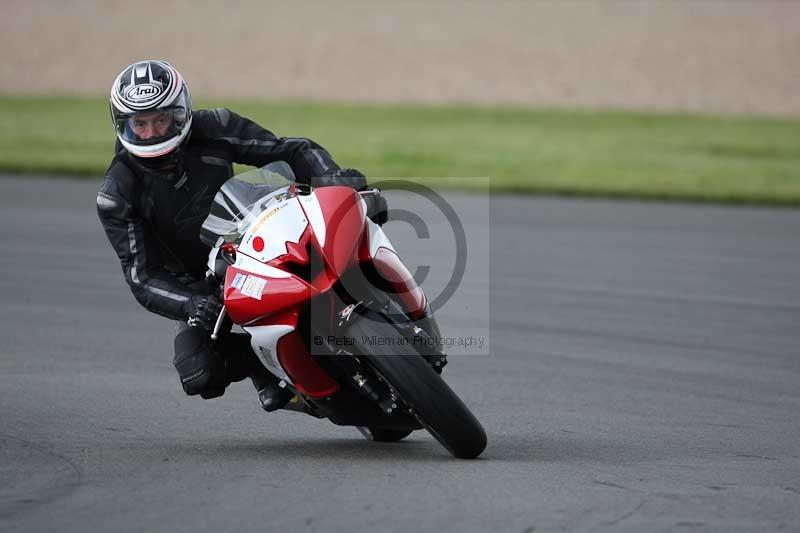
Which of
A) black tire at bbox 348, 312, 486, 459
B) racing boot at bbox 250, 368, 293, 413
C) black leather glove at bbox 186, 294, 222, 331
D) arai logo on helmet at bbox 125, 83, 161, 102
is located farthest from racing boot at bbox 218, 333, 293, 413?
arai logo on helmet at bbox 125, 83, 161, 102

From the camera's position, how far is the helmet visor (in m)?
5.84

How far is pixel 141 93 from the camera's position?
5809mm

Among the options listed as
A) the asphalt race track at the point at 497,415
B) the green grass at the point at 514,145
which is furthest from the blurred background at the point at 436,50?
the asphalt race track at the point at 497,415

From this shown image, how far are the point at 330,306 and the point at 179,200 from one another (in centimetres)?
116

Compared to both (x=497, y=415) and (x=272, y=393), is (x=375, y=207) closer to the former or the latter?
(x=272, y=393)

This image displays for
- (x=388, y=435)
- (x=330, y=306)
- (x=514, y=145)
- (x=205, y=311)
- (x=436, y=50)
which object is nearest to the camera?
(x=330, y=306)

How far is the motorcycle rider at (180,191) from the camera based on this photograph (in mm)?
5844

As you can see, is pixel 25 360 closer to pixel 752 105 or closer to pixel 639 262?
pixel 639 262

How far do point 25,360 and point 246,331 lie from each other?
2.92m

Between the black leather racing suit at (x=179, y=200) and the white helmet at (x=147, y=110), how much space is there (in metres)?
0.15

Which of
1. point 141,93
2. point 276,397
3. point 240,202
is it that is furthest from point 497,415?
point 141,93

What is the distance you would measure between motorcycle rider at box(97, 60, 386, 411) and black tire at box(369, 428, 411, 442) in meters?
0.53

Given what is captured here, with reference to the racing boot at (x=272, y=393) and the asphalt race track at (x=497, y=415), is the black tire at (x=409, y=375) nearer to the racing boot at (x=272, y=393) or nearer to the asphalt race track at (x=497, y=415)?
the asphalt race track at (x=497, y=415)

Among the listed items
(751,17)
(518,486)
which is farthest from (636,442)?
(751,17)
